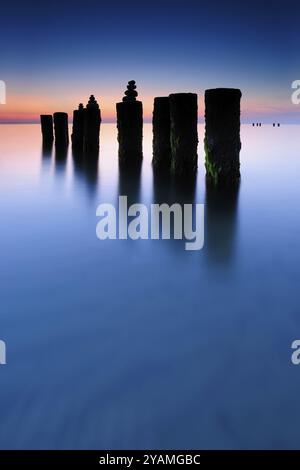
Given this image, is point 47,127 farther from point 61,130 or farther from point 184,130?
point 184,130

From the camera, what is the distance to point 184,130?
8.62 meters

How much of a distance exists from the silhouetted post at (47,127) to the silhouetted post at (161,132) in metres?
10.8

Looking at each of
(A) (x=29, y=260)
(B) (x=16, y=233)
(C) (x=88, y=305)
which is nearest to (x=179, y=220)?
(B) (x=16, y=233)

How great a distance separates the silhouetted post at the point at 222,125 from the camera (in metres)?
7.10

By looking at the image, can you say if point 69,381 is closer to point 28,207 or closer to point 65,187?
point 28,207

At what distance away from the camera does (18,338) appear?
2.48 meters

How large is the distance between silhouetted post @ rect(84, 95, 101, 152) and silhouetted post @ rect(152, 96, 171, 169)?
3.68m

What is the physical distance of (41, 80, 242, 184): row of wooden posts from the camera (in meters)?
7.17

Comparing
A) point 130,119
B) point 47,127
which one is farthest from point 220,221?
point 47,127

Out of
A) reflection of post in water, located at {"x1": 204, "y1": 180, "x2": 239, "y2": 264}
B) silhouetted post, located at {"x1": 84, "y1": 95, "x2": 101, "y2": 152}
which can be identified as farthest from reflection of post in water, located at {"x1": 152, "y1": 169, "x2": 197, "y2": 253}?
silhouetted post, located at {"x1": 84, "y1": 95, "x2": 101, "y2": 152}

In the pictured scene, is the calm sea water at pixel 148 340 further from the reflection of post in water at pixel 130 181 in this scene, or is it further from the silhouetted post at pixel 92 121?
the silhouetted post at pixel 92 121

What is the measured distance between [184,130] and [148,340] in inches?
259
